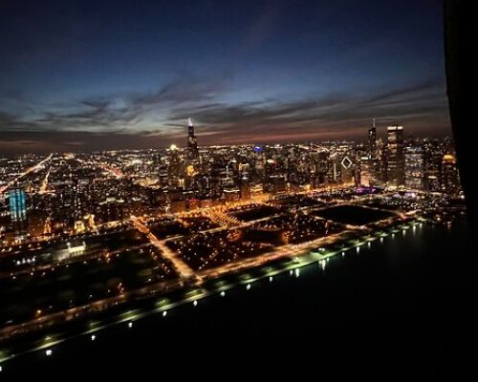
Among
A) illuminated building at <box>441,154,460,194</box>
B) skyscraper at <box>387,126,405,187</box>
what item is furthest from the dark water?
skyscraper at <box>387,126,405,187</box>

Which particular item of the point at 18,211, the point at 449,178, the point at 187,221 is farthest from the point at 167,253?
the point at 449,178

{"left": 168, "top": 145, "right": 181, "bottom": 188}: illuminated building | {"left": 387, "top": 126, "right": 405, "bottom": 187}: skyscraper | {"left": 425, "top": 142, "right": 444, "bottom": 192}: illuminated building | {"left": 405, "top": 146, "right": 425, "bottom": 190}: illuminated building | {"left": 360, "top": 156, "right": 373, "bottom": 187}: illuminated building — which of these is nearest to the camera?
{"left": 425, "top": 142, "right": 444, "bottom": 192}: illuminated building

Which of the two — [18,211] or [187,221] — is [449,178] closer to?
[187,221]

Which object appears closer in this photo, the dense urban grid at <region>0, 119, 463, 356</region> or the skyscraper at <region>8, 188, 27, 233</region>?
the dense urban grid at <region>0, 119, 463, 356</region>

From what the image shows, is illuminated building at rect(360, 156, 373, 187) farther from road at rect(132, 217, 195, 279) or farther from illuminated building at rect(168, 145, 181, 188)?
road at rect(132, 217, 195, 279)

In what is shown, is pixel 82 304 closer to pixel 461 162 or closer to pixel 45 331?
pixel 45 331

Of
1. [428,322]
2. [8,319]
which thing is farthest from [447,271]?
[8,319]

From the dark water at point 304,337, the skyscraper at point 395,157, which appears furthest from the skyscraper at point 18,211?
the skyscraper at point 395,157
